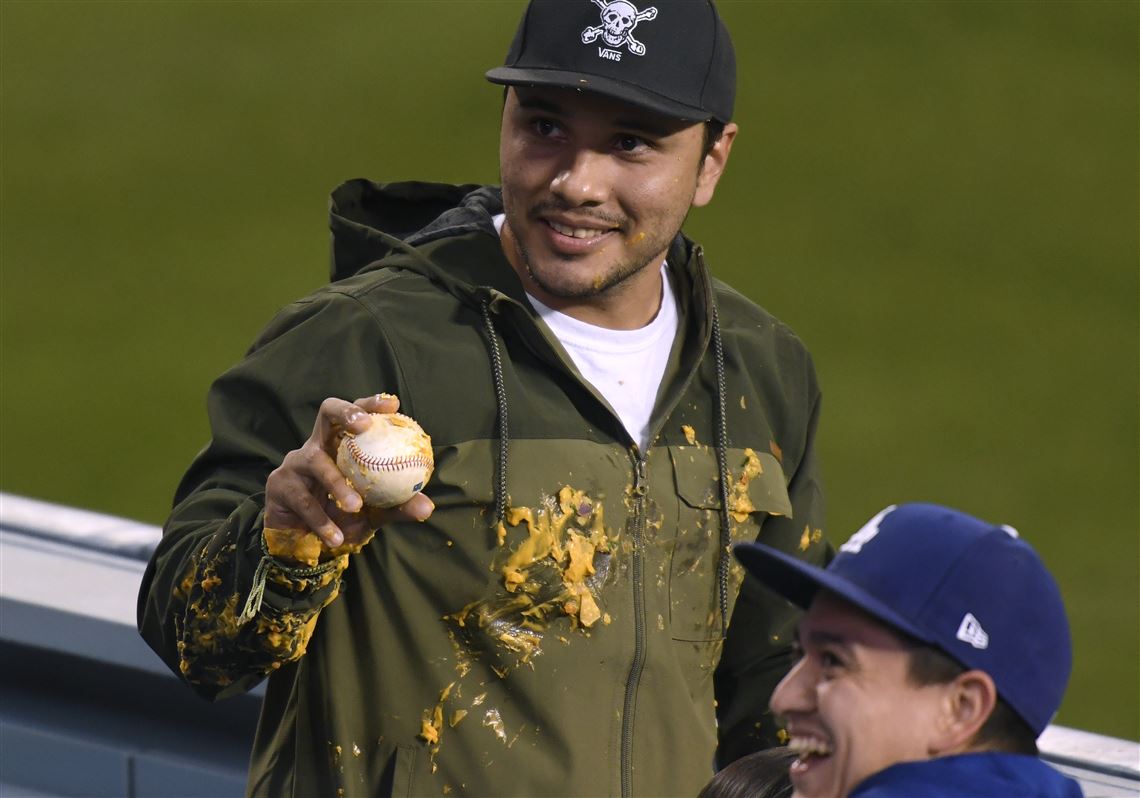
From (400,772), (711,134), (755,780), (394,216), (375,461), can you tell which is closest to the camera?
(375,461)

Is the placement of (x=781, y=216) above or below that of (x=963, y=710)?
below

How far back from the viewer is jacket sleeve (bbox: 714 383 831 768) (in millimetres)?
2559

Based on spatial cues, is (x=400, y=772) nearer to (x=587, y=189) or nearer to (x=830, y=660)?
(x=830, y=660)

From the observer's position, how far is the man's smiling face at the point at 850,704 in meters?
1.85

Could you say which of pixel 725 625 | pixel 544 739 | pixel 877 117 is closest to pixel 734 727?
pixel 725 625

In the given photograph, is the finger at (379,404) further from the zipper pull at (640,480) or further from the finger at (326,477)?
the zipper pull at (640,480)

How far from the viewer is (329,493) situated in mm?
1961

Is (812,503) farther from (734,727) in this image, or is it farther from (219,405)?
(219,405)

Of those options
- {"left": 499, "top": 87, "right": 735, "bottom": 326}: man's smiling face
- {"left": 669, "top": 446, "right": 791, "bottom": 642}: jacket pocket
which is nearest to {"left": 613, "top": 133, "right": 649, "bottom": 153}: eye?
{"left": 499, "top": 87, "right": 735, "bottom": 326}: man's smiling face

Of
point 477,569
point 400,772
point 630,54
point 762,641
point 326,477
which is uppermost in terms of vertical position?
point 630,54

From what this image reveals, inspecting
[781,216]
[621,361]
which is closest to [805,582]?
[621,361]

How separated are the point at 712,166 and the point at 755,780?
851 millimetres

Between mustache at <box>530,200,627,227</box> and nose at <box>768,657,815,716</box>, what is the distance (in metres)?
0.69

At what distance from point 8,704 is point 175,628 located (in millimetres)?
1189
